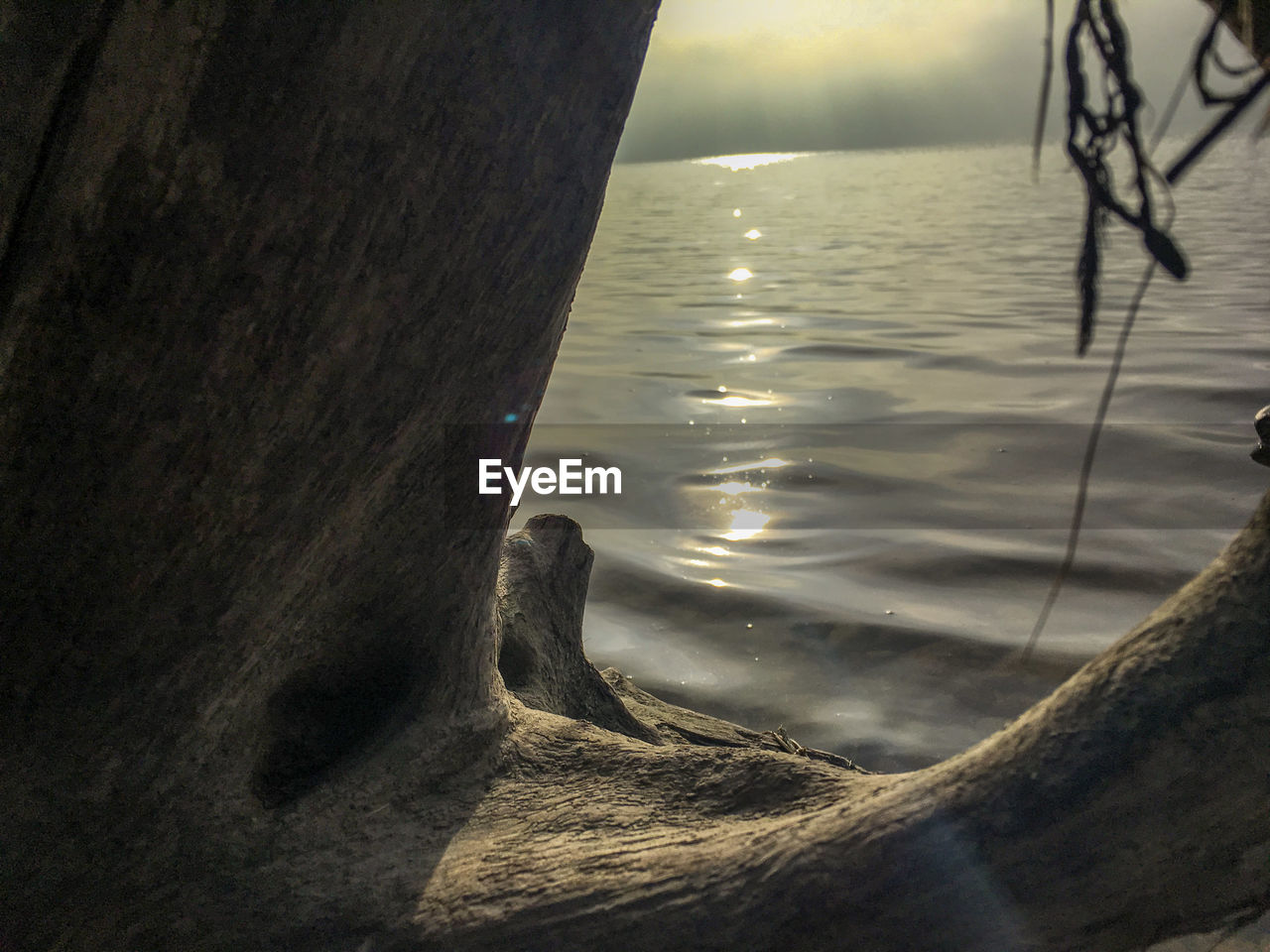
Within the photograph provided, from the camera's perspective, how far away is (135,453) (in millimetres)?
1341

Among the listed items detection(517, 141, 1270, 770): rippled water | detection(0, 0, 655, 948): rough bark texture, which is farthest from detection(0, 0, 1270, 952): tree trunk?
detection(517, 141, 1270, 770): rippled water

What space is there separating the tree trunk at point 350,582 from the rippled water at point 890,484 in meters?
0.85

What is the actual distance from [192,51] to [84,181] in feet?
0.70

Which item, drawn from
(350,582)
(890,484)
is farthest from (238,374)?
(890,484)

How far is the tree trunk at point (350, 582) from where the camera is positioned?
117 centimetres

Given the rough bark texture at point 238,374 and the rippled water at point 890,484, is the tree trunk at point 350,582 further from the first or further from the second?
the rippled water at point 890,484

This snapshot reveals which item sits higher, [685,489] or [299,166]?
[299,166]

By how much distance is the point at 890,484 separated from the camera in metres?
5.43

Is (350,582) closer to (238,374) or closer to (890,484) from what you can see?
(238,374)

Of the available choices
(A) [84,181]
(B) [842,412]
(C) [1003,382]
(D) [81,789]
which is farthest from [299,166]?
(C) [1003,382]

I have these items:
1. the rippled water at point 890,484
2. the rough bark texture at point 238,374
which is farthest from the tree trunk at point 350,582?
the rippled water at point 890,484

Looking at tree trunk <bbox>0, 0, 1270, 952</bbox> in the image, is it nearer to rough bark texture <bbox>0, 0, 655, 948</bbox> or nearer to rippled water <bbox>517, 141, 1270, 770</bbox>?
rough bark texture <bbox>0, 0, 655, 948</bbox>

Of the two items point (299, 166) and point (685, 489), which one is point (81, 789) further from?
point (685, 489)

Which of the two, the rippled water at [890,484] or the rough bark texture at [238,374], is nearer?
the rough bark texture at [238,374]
